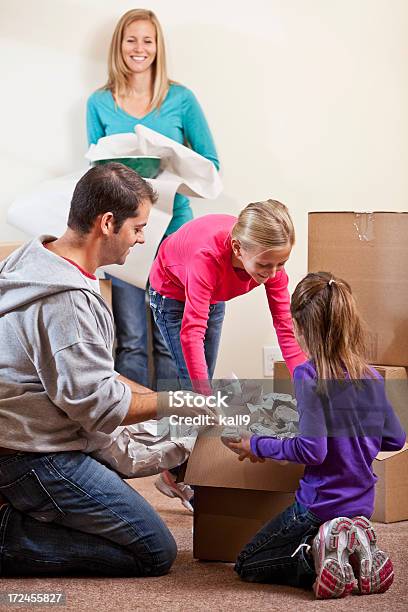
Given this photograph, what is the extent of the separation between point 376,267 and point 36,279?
42.3 inches

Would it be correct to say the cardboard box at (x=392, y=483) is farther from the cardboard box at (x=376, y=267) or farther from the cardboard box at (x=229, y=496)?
the cardboard box at (x=229, y=496)

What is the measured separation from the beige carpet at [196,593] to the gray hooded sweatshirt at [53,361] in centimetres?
26

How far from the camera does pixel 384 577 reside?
64.4 inches

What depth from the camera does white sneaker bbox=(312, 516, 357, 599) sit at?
1.59 m

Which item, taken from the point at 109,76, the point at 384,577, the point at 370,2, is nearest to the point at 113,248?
the point at 384,577

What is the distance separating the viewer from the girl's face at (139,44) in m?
3.06

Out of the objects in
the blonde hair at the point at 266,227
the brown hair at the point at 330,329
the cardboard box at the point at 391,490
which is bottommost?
the cardboard box at the point at 391,490

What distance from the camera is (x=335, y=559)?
1590 mm

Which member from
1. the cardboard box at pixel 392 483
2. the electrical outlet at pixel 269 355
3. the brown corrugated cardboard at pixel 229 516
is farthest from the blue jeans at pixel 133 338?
the brown corrugated cardboard at pixel 229 516

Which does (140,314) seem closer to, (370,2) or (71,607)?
(370,2)

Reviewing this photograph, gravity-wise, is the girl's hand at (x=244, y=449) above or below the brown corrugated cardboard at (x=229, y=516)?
above

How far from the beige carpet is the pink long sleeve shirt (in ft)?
1.62

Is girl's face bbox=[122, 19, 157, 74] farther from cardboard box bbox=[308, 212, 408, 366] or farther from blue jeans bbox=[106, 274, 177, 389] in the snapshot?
cardboard box bbox=[308, 212, 408, 366]

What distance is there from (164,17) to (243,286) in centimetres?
141
